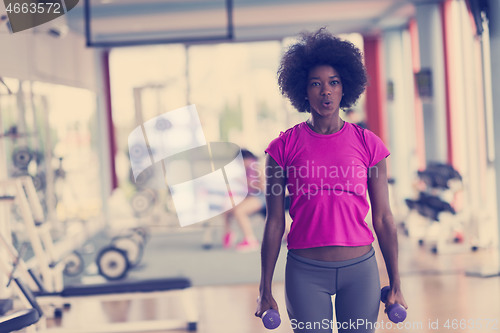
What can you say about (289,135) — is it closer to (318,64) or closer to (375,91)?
(318,64)

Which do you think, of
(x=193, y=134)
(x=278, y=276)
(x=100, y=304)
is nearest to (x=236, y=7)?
(x=193, y=134)

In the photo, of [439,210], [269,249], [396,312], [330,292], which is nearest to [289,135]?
[269,249]

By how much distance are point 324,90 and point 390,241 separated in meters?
0.44

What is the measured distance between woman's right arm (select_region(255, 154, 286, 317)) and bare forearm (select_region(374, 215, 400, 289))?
0.87 feet

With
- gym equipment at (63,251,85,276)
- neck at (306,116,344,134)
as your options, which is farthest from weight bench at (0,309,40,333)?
gym equipment at (63,251,85,276)

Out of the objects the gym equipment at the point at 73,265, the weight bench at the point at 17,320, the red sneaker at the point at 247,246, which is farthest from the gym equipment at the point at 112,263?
the weight bench at the point at 17,320

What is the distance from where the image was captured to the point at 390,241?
1652 millimetres

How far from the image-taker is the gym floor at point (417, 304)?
11.8 feet

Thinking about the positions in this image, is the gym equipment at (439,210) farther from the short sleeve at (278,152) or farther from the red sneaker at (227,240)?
the short sleeve at (278,152)

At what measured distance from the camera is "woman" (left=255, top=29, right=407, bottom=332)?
1.61 meters

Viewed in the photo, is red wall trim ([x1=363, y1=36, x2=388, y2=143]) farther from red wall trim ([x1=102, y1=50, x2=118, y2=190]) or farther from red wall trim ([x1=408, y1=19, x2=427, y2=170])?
red wall trim ([x1=102, y1=50, x2=118, y2=190])

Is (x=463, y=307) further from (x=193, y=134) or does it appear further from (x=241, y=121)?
(x=241, y=121)

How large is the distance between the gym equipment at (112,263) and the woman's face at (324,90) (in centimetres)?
362

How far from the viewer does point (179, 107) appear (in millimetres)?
9234
